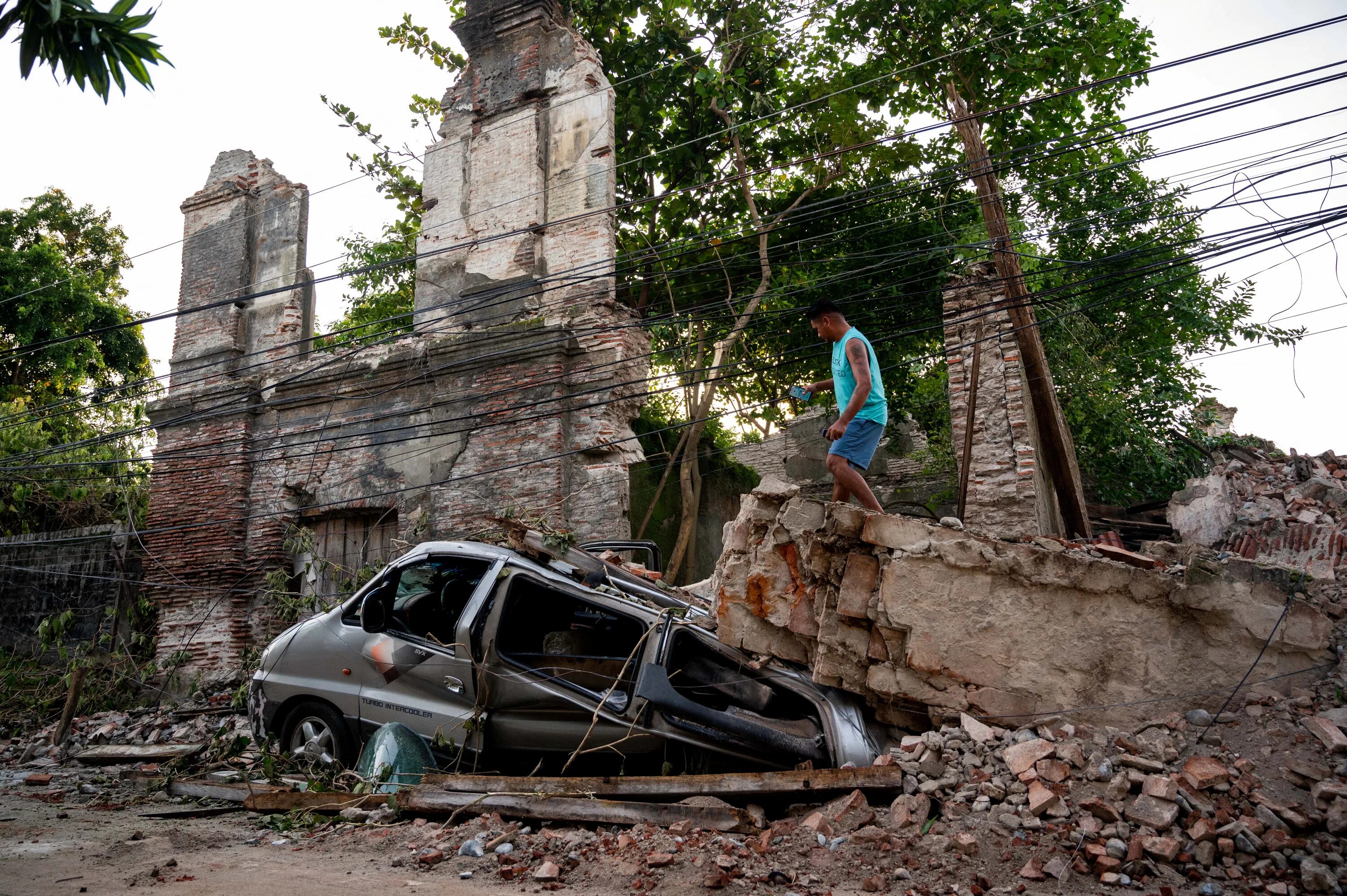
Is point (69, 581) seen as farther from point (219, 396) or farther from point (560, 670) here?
point (560, 670)

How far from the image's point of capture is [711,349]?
14812 mm

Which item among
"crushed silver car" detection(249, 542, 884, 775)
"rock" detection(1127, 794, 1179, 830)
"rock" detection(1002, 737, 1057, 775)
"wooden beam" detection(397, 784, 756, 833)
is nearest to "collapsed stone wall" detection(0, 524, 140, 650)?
"crushed silver car" detection(249, 542, 884, 775)

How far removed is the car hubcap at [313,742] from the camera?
19.0 ft

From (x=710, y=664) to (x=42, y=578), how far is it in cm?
1109

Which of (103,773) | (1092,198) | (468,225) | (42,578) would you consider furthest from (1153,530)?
(42,578)

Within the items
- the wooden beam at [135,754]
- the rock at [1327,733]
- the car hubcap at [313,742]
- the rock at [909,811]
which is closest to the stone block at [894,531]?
the rock at [909,811]

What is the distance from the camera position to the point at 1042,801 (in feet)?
12.7

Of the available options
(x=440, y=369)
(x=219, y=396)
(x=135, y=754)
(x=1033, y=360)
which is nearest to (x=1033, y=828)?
(x=1033, y=360)

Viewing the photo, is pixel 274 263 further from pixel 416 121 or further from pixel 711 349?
pixel 711 349

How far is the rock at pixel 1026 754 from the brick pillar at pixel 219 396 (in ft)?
29.2

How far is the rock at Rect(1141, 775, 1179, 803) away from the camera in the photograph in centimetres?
379

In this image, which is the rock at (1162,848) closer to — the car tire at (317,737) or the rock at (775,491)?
the rock at (775,491)

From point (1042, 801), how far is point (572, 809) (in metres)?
2.19

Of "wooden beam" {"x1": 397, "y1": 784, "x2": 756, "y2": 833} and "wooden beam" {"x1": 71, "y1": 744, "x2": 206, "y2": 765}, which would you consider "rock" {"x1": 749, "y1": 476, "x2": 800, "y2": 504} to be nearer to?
"wooden beam" {"x1": 397, "y1": 784, "x2": 756, "y2": 833}
